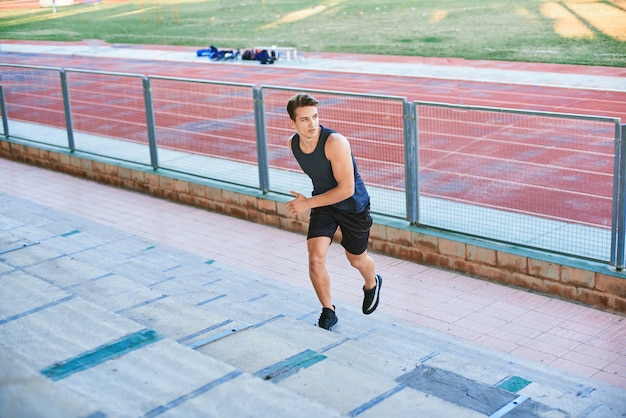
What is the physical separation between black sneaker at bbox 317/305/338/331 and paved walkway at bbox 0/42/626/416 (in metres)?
0.26

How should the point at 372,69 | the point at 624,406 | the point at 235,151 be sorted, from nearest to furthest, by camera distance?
1. the point at 624,406
2. the point at 235,151
3. the point at 372,69

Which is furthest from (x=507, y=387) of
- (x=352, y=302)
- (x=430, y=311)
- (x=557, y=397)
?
(x=352, y=302)

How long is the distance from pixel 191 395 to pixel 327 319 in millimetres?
2737

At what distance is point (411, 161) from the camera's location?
27.5 feet

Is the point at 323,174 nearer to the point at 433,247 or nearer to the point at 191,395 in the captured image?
the point at 433,247

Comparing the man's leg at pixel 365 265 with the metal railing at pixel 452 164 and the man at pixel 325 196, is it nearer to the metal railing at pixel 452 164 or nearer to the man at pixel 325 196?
the man at pixel 325 196

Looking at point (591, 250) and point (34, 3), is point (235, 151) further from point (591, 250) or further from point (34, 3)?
point (34, 3)

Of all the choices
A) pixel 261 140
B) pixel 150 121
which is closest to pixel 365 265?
pixel 261 140

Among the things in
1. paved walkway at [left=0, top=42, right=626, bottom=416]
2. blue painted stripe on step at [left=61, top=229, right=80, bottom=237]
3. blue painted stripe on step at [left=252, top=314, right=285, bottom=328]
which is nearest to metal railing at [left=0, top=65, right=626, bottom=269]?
paved walkway at [left=0, top=42, right=626, bottom=416]

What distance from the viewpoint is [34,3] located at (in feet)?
189

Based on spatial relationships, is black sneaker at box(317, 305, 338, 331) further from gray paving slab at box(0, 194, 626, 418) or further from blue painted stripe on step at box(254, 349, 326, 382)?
blue painted stripe on step at box(254, 349, 326, 382)

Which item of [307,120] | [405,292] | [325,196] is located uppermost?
[307,120]

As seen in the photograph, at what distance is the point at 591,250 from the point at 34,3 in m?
56.3

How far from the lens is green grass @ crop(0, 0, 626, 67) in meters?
30.6
